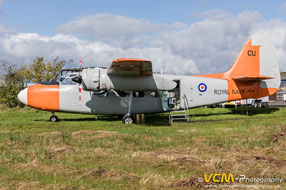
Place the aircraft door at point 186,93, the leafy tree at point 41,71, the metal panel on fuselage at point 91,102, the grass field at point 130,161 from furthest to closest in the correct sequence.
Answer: the leafy tree at point 41,71, the aircraft door at point 186,93, the metal panel on fuselage at point 91,102, the grass field at point 130,161

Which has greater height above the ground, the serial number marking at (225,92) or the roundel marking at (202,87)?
the roundel marking at (202,87)

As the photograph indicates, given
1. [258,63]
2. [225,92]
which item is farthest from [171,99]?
[258,63]

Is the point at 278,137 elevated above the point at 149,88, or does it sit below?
below

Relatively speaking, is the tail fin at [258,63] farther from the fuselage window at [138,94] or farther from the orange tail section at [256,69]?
the fuselage window at [138,94]

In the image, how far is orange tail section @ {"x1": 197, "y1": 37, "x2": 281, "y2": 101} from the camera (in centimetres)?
1788

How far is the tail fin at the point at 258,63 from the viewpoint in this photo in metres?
18.1

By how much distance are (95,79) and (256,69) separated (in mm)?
10859

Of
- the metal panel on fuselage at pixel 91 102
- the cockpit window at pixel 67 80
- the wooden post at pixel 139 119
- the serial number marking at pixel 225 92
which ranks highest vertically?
the cockpit window at pixel 67 80

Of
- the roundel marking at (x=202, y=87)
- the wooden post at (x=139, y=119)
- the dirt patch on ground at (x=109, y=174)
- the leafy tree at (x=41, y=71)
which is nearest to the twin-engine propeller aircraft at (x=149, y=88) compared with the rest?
the roundel marking at (x=202, y=87)

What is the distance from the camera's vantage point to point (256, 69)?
715 inches

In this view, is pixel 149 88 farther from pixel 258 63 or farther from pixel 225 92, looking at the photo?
pixel 258 63

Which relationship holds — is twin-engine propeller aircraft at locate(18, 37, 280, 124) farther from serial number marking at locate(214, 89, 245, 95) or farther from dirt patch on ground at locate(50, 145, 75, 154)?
dirt patch on ground at locate(50, 145, 75, 154)

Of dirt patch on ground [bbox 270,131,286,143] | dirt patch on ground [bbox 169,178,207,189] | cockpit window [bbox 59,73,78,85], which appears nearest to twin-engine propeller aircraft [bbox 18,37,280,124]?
cockpit window [bbox 59,73,78,85]

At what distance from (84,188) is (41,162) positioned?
6.78 feet
